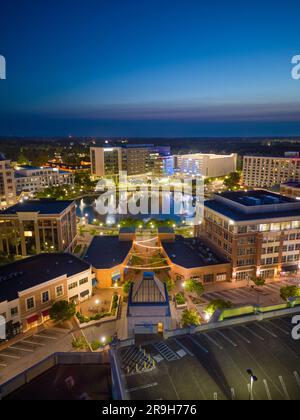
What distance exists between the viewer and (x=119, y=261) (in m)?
39.7

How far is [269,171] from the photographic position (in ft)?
343

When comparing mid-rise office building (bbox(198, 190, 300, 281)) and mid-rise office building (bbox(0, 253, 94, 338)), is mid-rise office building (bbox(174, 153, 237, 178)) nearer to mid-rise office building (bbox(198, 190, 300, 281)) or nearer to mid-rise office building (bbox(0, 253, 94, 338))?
mid-rise office building (bbox(198, 190, 300, 281))

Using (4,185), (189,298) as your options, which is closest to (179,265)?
(189,298)

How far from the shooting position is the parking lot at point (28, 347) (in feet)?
81.3

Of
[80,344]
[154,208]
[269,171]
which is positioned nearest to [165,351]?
[80,344]

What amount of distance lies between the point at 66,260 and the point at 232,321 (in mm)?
22550

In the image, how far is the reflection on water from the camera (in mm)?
73312

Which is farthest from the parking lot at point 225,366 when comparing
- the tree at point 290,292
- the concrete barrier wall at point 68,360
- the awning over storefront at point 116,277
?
the awning over storefront at point 116,277

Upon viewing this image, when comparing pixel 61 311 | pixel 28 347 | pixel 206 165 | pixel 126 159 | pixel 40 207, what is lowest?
pixel 28 347

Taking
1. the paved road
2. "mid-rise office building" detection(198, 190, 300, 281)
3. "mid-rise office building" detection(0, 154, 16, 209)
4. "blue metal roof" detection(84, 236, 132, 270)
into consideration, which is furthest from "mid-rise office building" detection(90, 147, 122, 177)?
the paved road

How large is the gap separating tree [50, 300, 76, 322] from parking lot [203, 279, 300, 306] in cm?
1524

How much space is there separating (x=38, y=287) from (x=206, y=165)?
111 m

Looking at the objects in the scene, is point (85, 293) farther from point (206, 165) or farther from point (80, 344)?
point (206, 165)

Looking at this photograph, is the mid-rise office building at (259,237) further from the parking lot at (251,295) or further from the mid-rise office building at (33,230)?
the mid-rise office building at (33,230)
